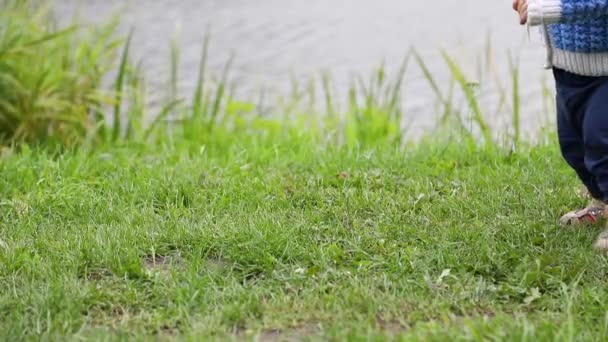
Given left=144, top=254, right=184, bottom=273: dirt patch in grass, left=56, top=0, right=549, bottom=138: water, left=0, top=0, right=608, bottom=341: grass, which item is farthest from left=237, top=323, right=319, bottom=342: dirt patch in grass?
left=56, top=0, right=549, bottom=138: water

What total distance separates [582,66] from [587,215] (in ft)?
1.88

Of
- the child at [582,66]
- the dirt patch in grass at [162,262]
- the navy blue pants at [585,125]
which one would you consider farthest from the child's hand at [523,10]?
the dirt patch in grass at [162,262]

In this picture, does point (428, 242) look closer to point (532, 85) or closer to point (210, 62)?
point (532, 85)

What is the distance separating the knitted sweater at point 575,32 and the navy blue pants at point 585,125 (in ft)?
0.18

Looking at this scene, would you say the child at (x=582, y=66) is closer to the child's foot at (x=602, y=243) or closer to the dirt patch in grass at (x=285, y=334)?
the child's foot at (x=602, y=243)

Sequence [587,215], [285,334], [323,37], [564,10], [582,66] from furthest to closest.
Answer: [323,37] → [587,215] → [582,66] → [564,10] → [285,334]

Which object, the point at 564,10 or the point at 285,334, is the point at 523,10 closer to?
the point at 564,10

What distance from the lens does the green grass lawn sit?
8.67 feet

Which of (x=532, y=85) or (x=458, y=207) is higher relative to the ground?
(x=458, y=207)

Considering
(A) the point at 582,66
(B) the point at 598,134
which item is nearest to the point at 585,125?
(B) the point at 598,134

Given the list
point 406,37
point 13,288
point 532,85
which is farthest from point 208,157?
point 406,37

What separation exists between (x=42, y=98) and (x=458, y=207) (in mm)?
2967

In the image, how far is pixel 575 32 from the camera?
10.2 feet

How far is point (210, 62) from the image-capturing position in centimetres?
870
